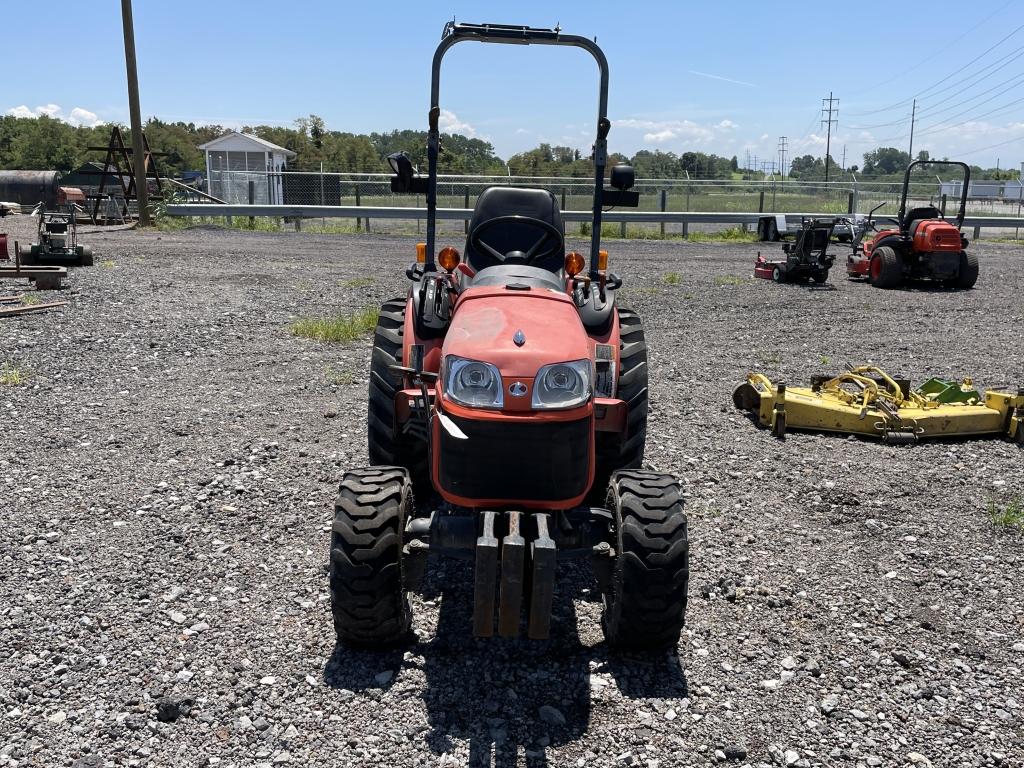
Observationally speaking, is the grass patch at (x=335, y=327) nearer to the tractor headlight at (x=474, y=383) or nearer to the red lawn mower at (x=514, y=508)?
the red lawn mower at (x=514, y=508)

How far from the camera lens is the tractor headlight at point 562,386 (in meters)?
3.50

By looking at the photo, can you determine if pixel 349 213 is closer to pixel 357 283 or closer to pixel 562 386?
pixel 357 283

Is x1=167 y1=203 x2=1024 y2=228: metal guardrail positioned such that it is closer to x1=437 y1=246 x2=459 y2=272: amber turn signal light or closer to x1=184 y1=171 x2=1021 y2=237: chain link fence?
x1=184 y1=171 x2=1021 y2=237: chain link fence

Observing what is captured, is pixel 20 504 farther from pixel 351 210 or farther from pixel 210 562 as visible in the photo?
pixel 351 210

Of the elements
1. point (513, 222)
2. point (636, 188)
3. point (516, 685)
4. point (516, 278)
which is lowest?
point (516, 685)

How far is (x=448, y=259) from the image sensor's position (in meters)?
4.96

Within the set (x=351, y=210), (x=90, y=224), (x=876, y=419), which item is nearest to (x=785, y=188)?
(x=351, y=210)

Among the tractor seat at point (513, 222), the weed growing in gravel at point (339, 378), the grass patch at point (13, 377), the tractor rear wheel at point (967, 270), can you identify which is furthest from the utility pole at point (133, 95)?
the tractor seat at point (513, 222)

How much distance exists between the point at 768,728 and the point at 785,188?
33.4 m

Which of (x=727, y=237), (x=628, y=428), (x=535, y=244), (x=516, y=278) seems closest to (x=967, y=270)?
(x=727, y=237)

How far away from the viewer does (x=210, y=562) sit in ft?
15.1

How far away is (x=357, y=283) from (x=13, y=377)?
716 centimetres

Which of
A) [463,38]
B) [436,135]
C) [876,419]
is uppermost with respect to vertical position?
[463,38]

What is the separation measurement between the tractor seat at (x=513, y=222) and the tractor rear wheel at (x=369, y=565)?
6.80ft
